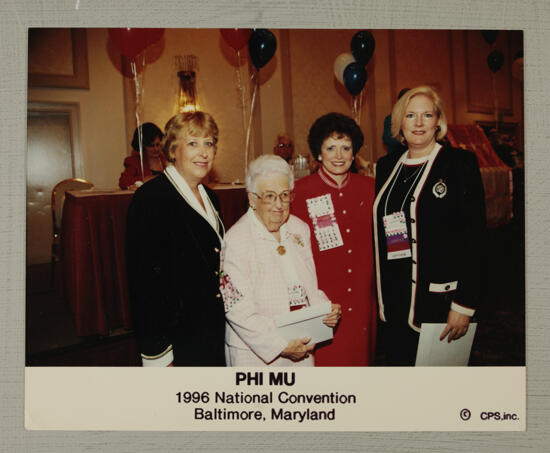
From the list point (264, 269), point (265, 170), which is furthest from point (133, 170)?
point (264, 269)

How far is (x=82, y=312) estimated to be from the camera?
1.49 meters

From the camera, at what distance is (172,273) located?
1.24m

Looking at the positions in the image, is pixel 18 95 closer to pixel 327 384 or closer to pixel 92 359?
pixel 92 359

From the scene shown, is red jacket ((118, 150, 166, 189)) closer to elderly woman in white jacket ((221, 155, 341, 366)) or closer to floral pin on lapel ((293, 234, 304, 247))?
elderly woman in white jacket ((221, 155, 341, 366))

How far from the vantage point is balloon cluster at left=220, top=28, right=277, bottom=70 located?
1354 mm

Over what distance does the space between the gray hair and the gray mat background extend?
527 millimetres

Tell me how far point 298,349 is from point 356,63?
3.80 ft

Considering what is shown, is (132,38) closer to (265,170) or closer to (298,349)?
(265,170)

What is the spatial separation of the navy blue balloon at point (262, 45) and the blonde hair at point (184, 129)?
0.36 metres

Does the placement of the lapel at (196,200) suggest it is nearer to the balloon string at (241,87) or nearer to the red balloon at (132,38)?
the balloon string at (241,87)

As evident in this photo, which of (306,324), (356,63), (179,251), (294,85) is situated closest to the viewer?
(179,251)

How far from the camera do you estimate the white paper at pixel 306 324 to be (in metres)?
1.31

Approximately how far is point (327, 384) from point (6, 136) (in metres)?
1.52
